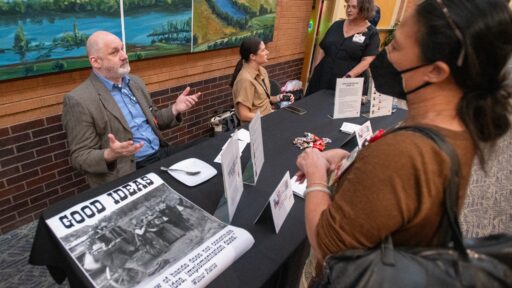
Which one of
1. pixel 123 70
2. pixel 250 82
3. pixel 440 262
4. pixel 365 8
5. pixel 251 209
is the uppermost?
pixel 365 8

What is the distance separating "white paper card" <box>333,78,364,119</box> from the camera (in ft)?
7.17

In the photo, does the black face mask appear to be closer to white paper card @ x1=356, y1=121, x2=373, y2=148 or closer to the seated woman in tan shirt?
white paper card @ x1=356, y1=121, x2=373, y2=148

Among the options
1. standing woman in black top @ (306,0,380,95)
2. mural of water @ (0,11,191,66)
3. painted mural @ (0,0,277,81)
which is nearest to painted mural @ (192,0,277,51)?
Result: painted mural @ (0,0,277,81)

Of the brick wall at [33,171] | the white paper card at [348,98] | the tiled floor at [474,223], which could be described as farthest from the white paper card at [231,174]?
the brick wall at [33,171]

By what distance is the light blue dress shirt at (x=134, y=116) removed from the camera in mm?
1801

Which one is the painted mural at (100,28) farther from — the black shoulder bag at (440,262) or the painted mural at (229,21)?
the black shoulder bag at (440,262)

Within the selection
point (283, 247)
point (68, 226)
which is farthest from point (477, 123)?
point (68, 226)

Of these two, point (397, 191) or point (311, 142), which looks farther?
point (311, 142)

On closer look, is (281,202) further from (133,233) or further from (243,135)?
(243,135)

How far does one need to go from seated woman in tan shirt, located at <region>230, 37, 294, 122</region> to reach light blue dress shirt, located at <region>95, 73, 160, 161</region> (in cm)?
75

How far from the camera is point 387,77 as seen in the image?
0.96 metres

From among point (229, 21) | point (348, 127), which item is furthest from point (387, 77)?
point (229, 21)

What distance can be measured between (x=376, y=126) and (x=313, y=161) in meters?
1.37

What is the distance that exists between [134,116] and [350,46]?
2.08 m
